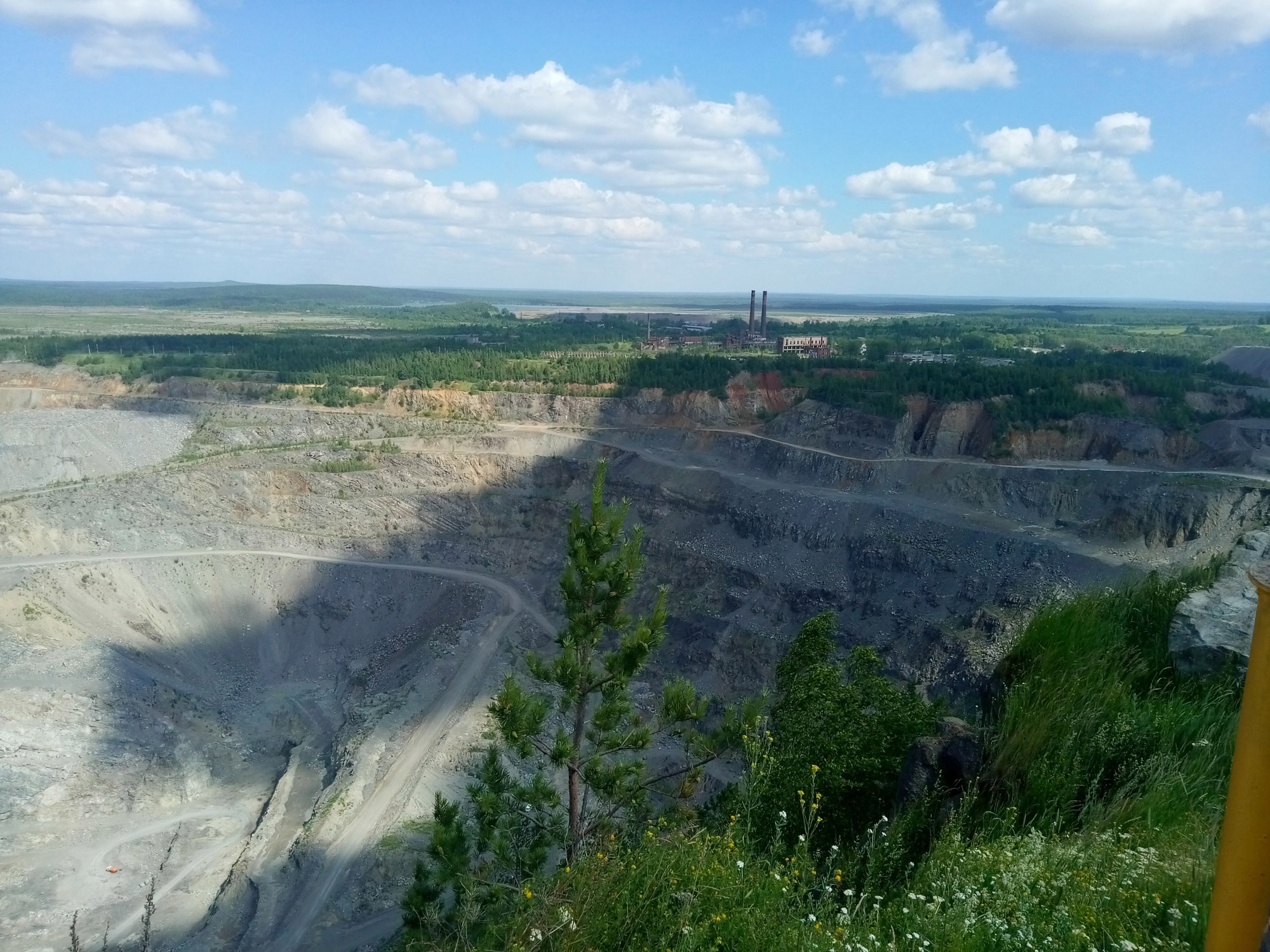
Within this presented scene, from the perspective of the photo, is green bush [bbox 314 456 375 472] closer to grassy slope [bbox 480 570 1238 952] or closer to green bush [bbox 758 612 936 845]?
green bush [bbox 758 612 936 845]

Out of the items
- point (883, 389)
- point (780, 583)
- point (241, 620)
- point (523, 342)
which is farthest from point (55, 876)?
point (523, 342)

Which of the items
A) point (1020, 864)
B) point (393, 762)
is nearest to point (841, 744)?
point (1020, 864)

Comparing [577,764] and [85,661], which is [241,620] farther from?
[577,764]

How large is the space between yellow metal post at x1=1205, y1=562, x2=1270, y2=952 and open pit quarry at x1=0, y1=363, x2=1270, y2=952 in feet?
21.0

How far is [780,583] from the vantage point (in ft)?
111

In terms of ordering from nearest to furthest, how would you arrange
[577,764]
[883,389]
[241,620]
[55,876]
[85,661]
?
[577,764] → [55,876] → [85,661] → [241,620] → [883,389]

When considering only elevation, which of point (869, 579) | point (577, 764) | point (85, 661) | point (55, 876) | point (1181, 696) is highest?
point (1181, 696)

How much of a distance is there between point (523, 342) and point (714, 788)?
2906 inches

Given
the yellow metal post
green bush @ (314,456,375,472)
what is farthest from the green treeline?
the yellow metal post

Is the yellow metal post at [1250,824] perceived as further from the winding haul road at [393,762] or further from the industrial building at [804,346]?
the industrial building at [804,346]

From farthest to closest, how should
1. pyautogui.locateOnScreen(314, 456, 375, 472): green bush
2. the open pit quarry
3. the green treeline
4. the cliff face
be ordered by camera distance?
pyautogui.locateOnScreen(314, 456, 375, 472): green bush → the green treeline → the cliff face → the open pit quarry

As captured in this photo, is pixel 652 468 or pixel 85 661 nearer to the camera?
pixel 85 661

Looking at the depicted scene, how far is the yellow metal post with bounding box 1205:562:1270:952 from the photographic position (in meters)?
2.99

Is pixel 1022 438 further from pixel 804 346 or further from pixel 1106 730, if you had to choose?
pixel 1106 730
